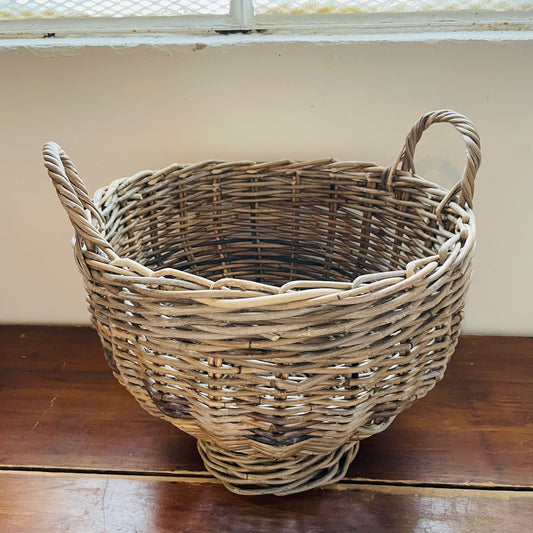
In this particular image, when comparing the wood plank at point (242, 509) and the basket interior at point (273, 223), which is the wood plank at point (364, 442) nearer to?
the wood plank at point (242, 509)

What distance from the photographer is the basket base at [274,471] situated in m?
0.58

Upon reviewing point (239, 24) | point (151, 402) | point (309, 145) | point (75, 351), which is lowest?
point (75, 351)

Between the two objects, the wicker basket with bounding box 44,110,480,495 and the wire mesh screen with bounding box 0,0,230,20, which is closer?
the wicker basket with bounding box 44,110,480,495

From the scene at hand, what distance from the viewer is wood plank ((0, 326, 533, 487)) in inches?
25.2

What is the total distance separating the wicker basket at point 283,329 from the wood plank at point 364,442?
6cm

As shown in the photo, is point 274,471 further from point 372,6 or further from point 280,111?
point 372,6

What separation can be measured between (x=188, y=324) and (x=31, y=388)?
43cm

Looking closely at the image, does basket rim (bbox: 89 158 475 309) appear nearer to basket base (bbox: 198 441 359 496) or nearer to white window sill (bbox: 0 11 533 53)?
basket base (bbox: 198 441 359 496)

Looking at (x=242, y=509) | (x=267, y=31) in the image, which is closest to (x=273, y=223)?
(x=267, y=31)

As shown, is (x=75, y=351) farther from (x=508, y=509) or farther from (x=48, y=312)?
(x=508, y=509)

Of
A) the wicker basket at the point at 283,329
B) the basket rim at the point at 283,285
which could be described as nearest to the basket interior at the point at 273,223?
the wicker basket at the point at 283,329

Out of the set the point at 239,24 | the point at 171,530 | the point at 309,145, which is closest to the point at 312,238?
the point at 309,145

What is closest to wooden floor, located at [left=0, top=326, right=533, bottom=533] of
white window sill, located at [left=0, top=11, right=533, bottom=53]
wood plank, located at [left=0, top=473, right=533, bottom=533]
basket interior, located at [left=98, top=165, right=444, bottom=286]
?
wood plank, located at [left=0, top=473, right=533, bottom=533]

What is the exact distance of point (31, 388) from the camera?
0.78 meters
